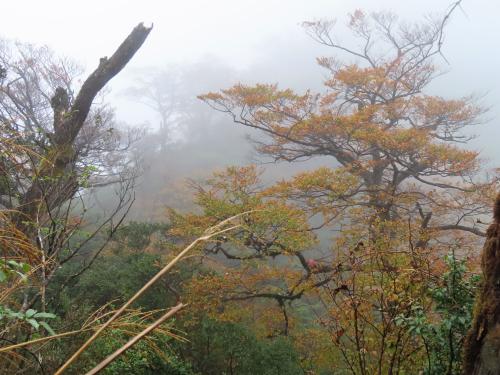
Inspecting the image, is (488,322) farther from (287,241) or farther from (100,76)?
(287,241)

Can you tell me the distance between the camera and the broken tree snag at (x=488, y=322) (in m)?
1.52

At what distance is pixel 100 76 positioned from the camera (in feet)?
13.4

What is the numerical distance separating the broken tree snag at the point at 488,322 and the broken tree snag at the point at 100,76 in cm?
375

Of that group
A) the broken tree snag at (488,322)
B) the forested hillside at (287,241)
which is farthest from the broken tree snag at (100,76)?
the broken tree snag at (488,322)

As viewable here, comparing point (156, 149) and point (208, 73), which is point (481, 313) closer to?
point (156, 149)

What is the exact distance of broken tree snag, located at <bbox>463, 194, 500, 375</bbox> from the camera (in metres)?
1.52

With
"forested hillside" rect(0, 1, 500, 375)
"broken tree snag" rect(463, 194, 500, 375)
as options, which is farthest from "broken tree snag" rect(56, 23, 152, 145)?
"broken tree snag" rect(463, 194, 500, 375)

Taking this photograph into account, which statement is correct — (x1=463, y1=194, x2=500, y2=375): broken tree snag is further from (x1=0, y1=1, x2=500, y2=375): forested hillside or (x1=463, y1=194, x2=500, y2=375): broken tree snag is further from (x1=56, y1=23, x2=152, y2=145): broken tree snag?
(x1=56, y1=23, x2=152, y2=145): broken tree snag

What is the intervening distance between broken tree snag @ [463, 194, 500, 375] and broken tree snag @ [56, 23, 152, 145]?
375cm

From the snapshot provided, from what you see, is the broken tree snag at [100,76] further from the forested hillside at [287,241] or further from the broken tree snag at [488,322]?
the broken tree snag at [488,322]

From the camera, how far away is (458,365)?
210cm

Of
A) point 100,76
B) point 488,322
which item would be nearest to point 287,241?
point 100,76

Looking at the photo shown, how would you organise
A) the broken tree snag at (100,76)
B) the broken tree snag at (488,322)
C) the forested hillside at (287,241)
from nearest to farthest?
the broken tree snag at (488,322), the forested hillside at (287,241), the broken tree snag at (100,76)

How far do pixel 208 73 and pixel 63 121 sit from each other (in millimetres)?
34876
